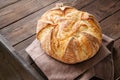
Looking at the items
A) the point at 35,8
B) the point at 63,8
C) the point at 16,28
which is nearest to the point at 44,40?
the point at 63,8

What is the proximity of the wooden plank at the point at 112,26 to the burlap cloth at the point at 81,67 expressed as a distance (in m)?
0.16

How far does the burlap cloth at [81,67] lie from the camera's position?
958mm

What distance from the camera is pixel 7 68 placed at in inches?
42.5

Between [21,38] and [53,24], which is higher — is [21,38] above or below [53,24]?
below

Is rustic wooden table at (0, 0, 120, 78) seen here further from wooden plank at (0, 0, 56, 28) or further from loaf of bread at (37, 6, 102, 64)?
loaf of bread at (37, 6, 102, 64)

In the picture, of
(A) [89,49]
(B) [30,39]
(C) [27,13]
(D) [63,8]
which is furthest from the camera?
(C) [27,13]

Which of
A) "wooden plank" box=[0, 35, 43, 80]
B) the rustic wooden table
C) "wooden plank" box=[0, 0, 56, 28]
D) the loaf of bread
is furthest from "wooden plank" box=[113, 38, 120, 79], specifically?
"wooden plank" box=[0, 0, 56, 28]

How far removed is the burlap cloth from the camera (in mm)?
958

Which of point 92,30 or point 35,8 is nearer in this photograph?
point 92,30

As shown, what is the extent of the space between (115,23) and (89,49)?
35cm

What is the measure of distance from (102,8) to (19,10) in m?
0.48

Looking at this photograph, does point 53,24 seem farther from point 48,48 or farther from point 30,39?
point 30,39

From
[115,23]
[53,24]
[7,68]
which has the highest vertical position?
[53,24]

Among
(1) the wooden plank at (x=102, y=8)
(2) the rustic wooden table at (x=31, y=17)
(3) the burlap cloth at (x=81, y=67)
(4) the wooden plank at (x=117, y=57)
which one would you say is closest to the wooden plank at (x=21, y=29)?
(2) the rustic wooden table at (x=31, y=17)
